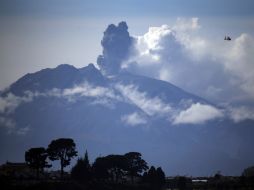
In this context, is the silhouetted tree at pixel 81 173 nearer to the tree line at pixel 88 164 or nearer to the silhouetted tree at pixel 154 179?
the tree line at pixel 88 164

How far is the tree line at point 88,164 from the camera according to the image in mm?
151500

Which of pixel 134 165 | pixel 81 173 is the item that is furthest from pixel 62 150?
pixel 134 165

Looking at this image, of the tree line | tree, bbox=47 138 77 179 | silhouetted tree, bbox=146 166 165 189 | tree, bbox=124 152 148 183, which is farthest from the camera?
tree, bbox=124 152 148 183

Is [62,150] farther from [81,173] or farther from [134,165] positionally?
[134,165]

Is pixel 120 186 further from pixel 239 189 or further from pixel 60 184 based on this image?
pixel 239 189

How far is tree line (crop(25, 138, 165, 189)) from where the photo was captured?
497 ft

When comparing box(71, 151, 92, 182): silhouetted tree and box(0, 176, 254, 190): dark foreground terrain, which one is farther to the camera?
box(71, 151, 92, 182): silhouetted tree

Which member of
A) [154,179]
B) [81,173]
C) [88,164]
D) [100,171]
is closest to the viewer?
[81,173]

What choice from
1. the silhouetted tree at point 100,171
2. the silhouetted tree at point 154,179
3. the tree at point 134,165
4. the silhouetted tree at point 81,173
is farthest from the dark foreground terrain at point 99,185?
the tree at point 134,165

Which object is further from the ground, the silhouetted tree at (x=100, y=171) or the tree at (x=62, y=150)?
the tree at (x=62, y=150)

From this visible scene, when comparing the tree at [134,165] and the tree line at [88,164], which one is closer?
the tree line at [88,164]

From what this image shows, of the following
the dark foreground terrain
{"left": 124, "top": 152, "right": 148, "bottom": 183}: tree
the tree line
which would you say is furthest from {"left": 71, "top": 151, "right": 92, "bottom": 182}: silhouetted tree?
{"left": 124, "top": 152, "right": 148, "bottom": 183}: tree

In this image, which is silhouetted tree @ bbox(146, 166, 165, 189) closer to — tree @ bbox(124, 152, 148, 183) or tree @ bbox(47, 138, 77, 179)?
tree @ bbox(124, 152, 148, 183)

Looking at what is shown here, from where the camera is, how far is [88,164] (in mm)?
163250
